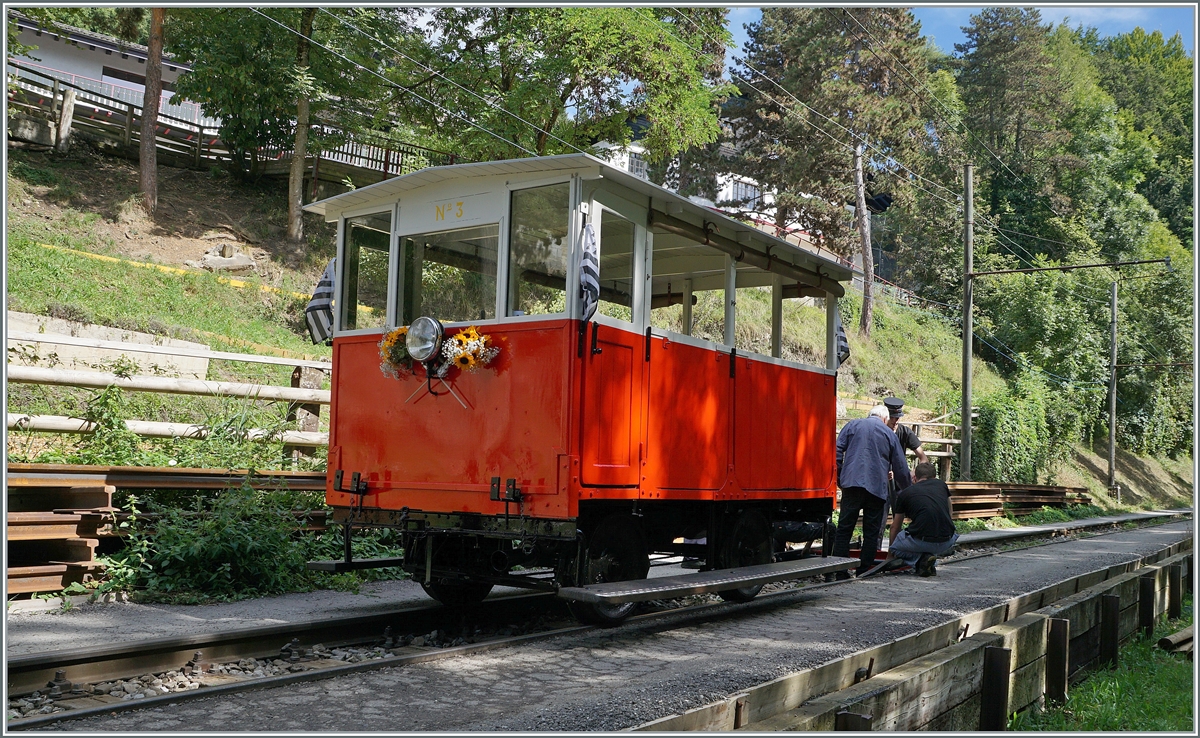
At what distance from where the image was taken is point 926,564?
12.2 metres

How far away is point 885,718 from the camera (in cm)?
461

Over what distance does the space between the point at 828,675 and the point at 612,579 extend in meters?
3.05

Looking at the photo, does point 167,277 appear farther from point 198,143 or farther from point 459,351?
point 459,351

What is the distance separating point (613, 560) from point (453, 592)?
61.1 inches

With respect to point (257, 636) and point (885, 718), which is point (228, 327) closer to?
point (257, 636)

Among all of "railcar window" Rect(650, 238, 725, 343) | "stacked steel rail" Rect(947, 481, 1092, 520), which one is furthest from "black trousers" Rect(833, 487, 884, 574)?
"stacked steel rail" Rect(947, 481, 1092, 520)

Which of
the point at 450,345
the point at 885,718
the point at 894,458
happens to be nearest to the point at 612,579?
the point at 450,345

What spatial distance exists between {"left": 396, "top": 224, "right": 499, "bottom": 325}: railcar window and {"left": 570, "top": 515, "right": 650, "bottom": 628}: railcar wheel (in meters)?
1.97

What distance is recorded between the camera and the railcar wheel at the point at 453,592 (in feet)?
27.8

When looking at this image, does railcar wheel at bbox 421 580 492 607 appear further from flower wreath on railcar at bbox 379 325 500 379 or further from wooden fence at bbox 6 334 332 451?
wooden fence at bbox 6 334 332 451

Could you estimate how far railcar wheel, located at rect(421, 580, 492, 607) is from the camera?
848 cm

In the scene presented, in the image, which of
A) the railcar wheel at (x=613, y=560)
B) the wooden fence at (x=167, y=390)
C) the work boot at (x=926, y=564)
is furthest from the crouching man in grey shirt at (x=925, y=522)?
the wooden fence at (x=167, y=390)

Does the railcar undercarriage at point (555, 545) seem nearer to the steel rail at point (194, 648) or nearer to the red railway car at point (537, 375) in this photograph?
the red railway car at point (537, 375)

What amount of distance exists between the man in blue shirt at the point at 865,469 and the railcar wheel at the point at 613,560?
4.17 meters
